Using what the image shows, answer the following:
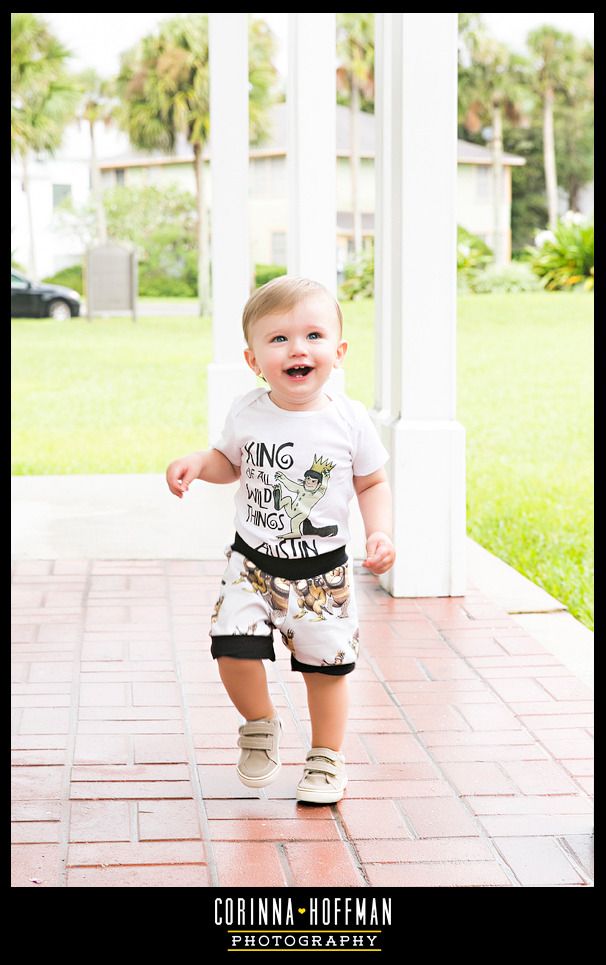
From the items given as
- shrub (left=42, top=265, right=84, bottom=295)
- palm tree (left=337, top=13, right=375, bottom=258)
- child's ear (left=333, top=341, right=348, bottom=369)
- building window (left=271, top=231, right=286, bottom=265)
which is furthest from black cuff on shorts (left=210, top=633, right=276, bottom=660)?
building window (left=271, top=231, right=286, bottom=265)

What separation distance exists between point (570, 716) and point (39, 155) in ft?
115

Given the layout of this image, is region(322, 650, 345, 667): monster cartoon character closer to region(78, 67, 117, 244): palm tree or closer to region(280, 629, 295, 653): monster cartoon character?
region(280, 629, 295, 653): monster cartoon character

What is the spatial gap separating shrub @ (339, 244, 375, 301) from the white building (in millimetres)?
9796

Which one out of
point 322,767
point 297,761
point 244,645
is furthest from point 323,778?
point 244,645

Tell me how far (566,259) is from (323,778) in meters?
21.9

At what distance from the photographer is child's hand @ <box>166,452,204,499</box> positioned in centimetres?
317

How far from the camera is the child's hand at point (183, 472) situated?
3.17 meters

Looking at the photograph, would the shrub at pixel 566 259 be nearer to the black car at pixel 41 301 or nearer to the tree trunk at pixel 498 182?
the tree trunk at pixel 498 182

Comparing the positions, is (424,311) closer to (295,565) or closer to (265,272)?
(295,565)

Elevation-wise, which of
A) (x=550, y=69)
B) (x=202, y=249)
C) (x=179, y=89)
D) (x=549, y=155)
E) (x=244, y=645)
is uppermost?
(x=550, y=69)

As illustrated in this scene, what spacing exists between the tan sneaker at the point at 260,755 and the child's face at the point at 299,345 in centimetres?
83

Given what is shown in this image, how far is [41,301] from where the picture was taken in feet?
85.0
